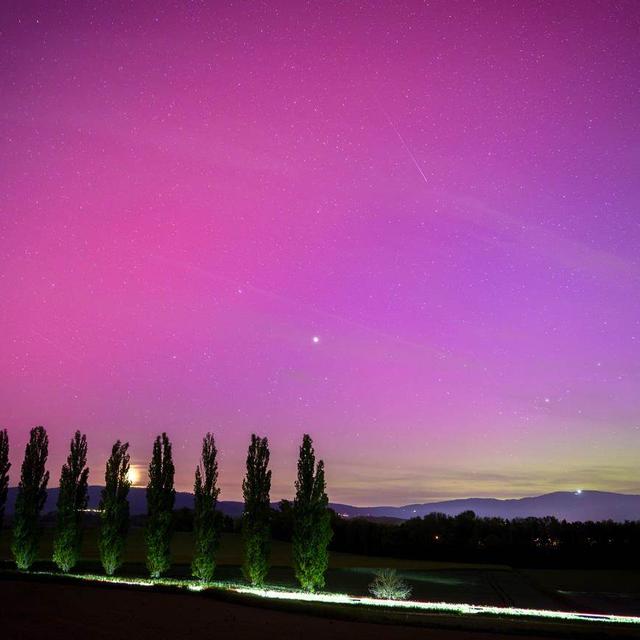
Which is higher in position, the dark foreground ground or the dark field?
the dark foreground ground

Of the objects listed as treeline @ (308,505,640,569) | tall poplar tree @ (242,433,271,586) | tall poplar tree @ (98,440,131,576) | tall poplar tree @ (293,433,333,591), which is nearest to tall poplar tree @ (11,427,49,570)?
tall poplar tree @ (98,440,131,576)

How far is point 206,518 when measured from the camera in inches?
1566

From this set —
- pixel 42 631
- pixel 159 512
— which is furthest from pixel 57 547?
pixel 42 631

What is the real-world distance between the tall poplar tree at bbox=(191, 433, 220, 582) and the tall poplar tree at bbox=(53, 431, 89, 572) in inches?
316

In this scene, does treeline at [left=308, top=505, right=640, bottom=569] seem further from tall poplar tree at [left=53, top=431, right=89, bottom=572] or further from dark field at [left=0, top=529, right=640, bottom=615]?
tall poplar tree at [left=53, top=431, right=89, bottom=572]

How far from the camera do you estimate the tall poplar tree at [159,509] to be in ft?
129

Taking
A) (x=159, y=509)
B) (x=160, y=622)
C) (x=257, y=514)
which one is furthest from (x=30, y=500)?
(x=160, y=622)

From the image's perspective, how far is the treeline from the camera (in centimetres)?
7394

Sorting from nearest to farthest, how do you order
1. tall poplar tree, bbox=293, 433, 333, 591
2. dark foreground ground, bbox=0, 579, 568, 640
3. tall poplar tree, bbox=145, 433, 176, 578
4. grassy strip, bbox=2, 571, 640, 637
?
dark foreground ground, bbox=0, 579, 568, 640
grassy strip, bbox=2, 571, 640, 637
tall poplar tree, bbox=293, 433, 333, 591
tall poplar tree, bbox=145, 433, 176, 578

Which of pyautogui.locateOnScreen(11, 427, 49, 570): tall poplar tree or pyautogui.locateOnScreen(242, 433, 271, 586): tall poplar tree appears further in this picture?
pyautogui.locateOnScreen(11, 427, 49, 570): tall poplar tree

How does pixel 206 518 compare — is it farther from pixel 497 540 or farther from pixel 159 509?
pixel 497 540

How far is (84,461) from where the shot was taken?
46.0 m

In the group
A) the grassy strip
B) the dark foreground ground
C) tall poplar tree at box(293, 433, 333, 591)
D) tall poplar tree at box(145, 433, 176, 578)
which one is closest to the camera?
the dark foreground ground

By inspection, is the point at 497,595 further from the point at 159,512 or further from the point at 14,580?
the point at 14,580
